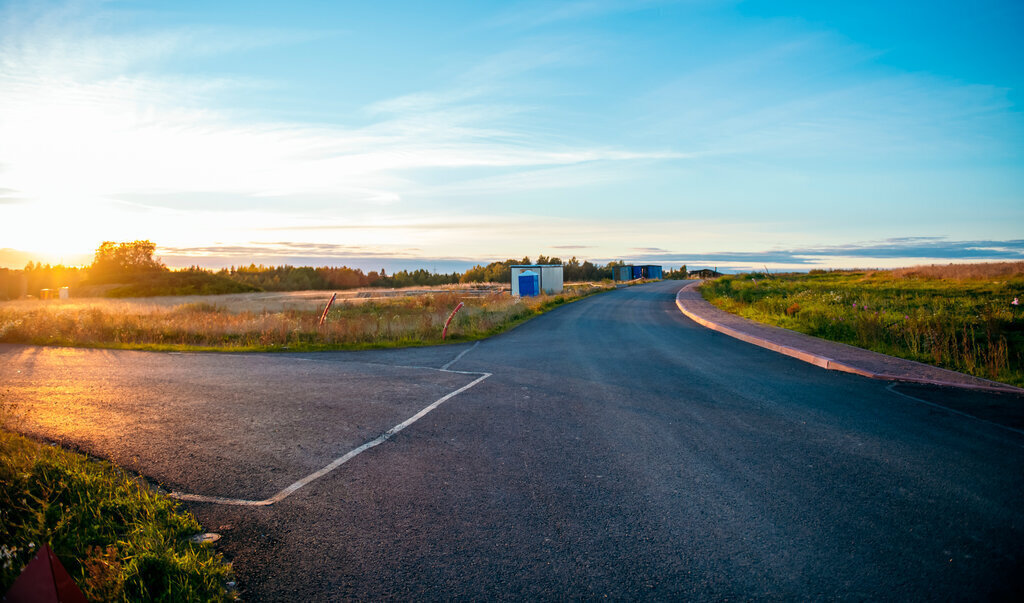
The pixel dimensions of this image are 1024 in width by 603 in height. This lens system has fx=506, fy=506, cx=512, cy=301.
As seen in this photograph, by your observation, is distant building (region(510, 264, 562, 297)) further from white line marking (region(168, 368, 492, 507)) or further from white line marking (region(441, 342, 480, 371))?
white line marking (region(168, 368, 492, 507))

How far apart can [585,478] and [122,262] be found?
192ft

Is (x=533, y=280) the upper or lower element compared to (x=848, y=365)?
upper

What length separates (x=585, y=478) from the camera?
16.5 feet

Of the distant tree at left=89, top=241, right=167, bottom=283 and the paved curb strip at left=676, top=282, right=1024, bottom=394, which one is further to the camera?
the distant tree at left=89, top=241, right=167, bottom=283

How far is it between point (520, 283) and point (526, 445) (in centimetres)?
3405

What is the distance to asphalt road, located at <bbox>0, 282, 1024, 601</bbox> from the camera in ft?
11.3

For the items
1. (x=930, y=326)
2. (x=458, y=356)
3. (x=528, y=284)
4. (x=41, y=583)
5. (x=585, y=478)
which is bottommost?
(x=585, y=478)

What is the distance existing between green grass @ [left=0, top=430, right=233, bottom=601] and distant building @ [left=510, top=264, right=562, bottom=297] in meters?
33.2

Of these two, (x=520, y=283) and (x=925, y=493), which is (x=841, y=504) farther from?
(x=520, y=283)

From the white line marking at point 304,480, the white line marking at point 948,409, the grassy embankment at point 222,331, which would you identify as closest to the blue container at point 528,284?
the grassy embankment at point 222,331

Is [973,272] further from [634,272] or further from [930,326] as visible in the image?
[634,272]

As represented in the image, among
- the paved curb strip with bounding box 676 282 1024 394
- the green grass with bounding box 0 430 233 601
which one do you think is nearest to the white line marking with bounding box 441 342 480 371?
the green grass with bounding box 0 430 233 601

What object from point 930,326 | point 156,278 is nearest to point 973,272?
point 930,326

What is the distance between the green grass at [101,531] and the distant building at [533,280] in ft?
109
